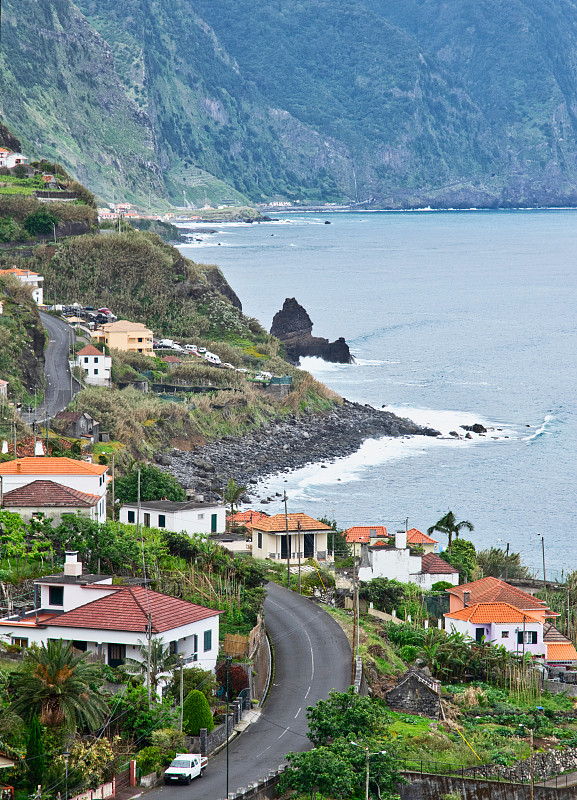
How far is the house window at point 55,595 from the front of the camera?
28.7 meters

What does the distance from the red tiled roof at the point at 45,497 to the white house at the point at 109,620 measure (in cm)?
744

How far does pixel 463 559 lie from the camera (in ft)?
163

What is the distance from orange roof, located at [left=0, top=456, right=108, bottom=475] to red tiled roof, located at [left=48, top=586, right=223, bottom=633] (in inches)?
465

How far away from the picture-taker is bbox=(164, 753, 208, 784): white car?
76.3ft

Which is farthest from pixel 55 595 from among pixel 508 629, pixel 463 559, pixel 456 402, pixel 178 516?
pixel 456 402

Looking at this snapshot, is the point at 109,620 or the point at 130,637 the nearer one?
the point at 130,637

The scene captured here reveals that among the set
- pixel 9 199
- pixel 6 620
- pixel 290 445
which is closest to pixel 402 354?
pixel 9 199

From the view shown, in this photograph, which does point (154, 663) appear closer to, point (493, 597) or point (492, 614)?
point (492, 614)

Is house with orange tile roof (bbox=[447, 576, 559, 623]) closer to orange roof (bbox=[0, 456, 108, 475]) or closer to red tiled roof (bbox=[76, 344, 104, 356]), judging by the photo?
orange roof (bbox=[0, 456, 108, 475])

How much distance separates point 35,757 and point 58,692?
1756 millimetres

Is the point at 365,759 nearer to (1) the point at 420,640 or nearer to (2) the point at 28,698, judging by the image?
(2) the point at 28,698

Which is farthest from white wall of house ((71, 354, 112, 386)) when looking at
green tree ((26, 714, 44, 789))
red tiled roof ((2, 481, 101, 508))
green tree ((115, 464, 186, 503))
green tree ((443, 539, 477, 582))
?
green tree ((26, 714, 44, 789))

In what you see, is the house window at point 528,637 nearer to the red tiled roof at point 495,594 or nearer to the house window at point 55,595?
the red tiled roof at point 495,594

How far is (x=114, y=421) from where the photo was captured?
67062 mm
